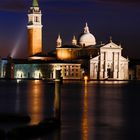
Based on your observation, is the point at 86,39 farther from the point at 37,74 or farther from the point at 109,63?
the point at 37,74

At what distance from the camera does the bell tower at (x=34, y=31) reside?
367 feet

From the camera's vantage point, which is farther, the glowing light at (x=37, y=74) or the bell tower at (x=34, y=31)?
the bell tower at (x=34, y=31)

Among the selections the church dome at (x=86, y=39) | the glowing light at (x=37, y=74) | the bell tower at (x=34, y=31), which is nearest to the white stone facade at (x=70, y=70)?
the glowing light at (x=37, y=74)

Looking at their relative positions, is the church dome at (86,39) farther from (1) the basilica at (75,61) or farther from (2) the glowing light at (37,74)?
(2) the glowing light at (37,74)

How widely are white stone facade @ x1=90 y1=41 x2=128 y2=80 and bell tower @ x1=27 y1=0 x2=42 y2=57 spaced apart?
46.4 ft

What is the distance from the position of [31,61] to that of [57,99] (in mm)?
84931

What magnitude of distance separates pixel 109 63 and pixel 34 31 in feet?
52.7

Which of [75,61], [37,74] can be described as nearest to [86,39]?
[75,61]

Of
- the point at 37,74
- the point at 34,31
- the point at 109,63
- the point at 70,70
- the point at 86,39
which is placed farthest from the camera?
the point at 34,31

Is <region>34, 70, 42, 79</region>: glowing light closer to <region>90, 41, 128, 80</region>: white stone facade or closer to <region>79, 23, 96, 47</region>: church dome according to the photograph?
<region>90, 41, 128, 80</region>: white stone facade

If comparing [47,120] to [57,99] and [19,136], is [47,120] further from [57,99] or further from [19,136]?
[19,136]

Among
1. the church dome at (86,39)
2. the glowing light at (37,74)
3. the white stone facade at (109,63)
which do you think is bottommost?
the glowing light at (37,74)

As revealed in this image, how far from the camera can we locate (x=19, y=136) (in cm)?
1652

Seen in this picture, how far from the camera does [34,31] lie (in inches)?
4427
